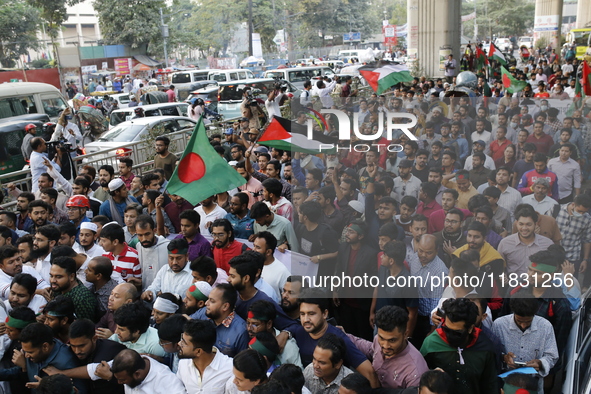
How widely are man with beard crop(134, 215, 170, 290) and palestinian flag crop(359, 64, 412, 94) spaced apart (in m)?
7.40

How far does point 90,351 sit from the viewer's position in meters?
3.95

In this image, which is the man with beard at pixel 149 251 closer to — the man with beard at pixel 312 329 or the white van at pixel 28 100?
the man with beard at pixel 312 329

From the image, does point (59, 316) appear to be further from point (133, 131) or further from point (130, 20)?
point (130, 20)

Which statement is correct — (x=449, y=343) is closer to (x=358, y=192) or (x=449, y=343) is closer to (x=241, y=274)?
(x=241, y=274)

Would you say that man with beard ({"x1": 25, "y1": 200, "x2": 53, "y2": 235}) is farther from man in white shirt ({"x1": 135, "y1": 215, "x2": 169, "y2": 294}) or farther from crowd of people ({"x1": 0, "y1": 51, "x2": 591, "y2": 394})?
man in white shirt ({"x1": 135, "y1": 215, "x2": 169, "y2": 294})

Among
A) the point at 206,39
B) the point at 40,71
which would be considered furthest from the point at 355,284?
the point at 206,39

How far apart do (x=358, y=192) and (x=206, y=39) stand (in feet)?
202

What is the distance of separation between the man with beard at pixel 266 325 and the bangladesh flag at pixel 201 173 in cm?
186

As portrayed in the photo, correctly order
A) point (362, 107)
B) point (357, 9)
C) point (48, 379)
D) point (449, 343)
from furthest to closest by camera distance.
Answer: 1. point (357, 9)
2. point (362, 107)
3. point (449, 343)
4. point (48, 379)

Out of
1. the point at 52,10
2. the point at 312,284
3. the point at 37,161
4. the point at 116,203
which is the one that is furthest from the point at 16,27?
the point at 312,284

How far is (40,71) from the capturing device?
98.6ft

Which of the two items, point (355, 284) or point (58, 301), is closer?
point (58, 301)

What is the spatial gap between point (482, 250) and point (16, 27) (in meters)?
45.7

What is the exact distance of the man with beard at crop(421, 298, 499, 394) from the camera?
3.55 metres
